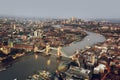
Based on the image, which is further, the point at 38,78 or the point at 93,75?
the point at 93,75

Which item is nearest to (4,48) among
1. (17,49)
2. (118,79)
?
(17,49)

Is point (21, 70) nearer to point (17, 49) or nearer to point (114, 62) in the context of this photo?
point (17, 49)

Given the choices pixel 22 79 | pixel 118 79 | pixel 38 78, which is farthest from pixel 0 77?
pixel 118 79

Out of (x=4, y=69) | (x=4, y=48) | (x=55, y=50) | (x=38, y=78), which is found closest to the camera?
(x=38, y=78)

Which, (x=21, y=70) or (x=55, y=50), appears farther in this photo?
(x=55, y=50)

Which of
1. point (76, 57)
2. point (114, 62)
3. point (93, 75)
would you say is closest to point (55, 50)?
point (76, 57)

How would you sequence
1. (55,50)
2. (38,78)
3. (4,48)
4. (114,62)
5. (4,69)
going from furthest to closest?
(55,50)
(4,48)
(114,62)
(4,69)
(38,78)

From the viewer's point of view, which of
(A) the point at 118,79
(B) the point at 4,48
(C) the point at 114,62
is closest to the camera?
(A) the point at 118,79

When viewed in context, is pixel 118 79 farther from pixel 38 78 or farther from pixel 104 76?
pixel 38 78

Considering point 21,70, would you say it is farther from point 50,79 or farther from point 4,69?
point 50,79
